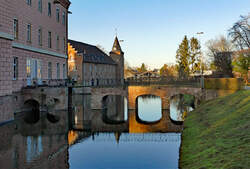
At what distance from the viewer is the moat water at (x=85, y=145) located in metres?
10.1

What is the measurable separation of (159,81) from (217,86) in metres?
6.57

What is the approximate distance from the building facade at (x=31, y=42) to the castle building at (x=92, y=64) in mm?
7937

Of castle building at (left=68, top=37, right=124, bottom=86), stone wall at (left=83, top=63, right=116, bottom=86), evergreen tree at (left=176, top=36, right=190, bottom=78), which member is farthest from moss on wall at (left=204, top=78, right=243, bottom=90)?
evergreen tree at (left=176, top=36, right=190, bottom=78)

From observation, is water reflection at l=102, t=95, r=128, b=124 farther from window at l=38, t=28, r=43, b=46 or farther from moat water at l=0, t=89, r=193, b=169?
window at l=38, t=28, r=43, b=46

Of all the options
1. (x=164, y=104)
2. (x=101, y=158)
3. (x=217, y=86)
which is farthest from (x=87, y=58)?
(x=101, y=158)

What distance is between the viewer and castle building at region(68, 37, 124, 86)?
139 feet

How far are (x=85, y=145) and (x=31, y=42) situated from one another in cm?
1354

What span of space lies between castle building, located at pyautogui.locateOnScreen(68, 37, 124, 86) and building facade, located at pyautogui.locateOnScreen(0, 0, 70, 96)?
794cm

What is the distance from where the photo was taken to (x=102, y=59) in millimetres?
51531

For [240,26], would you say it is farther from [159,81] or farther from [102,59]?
[102,59]

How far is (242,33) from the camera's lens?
3844 cm

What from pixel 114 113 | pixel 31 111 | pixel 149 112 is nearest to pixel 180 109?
pixel 149 112

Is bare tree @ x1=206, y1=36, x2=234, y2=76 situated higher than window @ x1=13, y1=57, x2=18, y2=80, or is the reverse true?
bare tree @ x1=206, y1=36, x2=234, y2=76

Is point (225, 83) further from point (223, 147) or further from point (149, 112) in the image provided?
point (223, 147)
